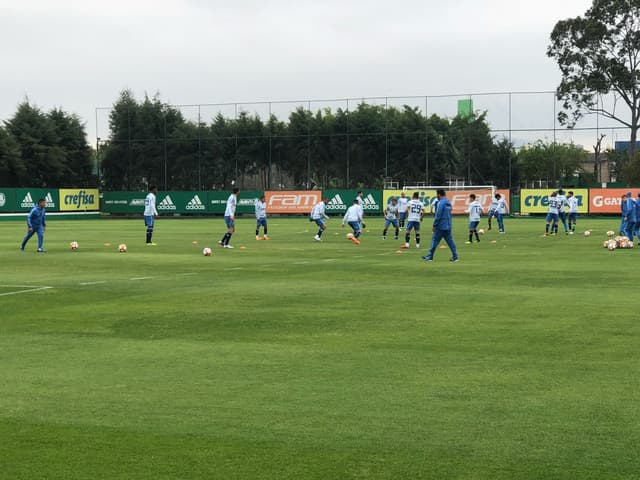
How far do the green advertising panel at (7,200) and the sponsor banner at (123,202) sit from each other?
31.7 ft

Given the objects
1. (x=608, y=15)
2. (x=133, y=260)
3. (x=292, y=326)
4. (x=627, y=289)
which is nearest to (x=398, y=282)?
(x=627, y=289)

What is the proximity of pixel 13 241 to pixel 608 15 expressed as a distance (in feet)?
187

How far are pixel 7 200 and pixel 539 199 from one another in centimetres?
4102

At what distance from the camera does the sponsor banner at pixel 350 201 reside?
71875mm

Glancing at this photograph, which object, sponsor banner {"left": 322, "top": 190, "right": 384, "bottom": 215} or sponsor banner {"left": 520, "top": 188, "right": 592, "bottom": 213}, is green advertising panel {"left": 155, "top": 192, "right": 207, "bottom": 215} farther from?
sponsor banner {"left": 520, "top": 188, "right": 592, "bottom": 213}

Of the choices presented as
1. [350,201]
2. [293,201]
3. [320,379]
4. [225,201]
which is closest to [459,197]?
[350,201]

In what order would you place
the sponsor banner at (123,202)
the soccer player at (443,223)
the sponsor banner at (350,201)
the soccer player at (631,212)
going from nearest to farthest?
1. the soccer player at (443,223)
2. the soccer player at (631,212)
3. the sponsor banner at (350,201)
4. the sponsor banner at (123,202)

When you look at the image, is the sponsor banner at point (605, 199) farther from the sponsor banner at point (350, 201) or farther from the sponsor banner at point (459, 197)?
the sponsor banner at point (350, 201)

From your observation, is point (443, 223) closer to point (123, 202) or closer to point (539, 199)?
point (539, 199)

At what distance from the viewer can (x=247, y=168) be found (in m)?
79.6

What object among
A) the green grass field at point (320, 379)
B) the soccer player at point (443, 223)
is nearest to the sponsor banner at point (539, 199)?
the soccer player at point (443, 223)

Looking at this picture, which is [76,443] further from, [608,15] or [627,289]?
[608,15]

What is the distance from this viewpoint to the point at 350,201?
71.7m

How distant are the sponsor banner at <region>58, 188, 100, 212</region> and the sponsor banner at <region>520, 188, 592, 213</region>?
37.2 metres
